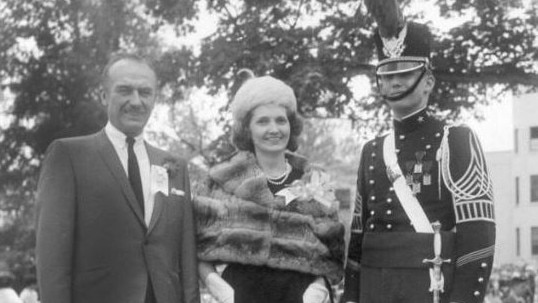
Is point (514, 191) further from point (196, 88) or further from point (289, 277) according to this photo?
point (289, 277)

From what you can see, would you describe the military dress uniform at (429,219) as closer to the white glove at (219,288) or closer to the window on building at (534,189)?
the white glove at (219,288)

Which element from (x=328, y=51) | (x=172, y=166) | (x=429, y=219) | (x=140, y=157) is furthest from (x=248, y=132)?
(x=328, y=51)

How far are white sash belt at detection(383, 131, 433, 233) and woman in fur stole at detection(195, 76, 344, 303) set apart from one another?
0.38m

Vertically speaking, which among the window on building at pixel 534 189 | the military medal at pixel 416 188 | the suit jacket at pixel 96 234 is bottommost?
the suit jacket at pixel 96 234

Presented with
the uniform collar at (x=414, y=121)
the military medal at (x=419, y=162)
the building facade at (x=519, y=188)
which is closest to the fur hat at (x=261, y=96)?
the uniform collar at (x=414, y=121)

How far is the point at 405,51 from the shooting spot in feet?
15.6

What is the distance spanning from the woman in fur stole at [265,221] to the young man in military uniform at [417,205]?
0.67ft

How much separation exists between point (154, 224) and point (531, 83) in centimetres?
660

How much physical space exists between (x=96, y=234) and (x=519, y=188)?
134 feet

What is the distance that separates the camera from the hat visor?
15.4 ft

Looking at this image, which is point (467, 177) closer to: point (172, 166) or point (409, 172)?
point (409, 172)

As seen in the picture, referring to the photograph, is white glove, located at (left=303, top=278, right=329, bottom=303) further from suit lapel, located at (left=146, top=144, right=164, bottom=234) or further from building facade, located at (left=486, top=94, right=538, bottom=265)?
building facade, located at (left=486, top=94, right=538, bottom=265)

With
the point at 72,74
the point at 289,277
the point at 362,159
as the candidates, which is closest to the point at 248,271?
the point at 289,277

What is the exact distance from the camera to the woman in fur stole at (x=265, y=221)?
4.70 metres
